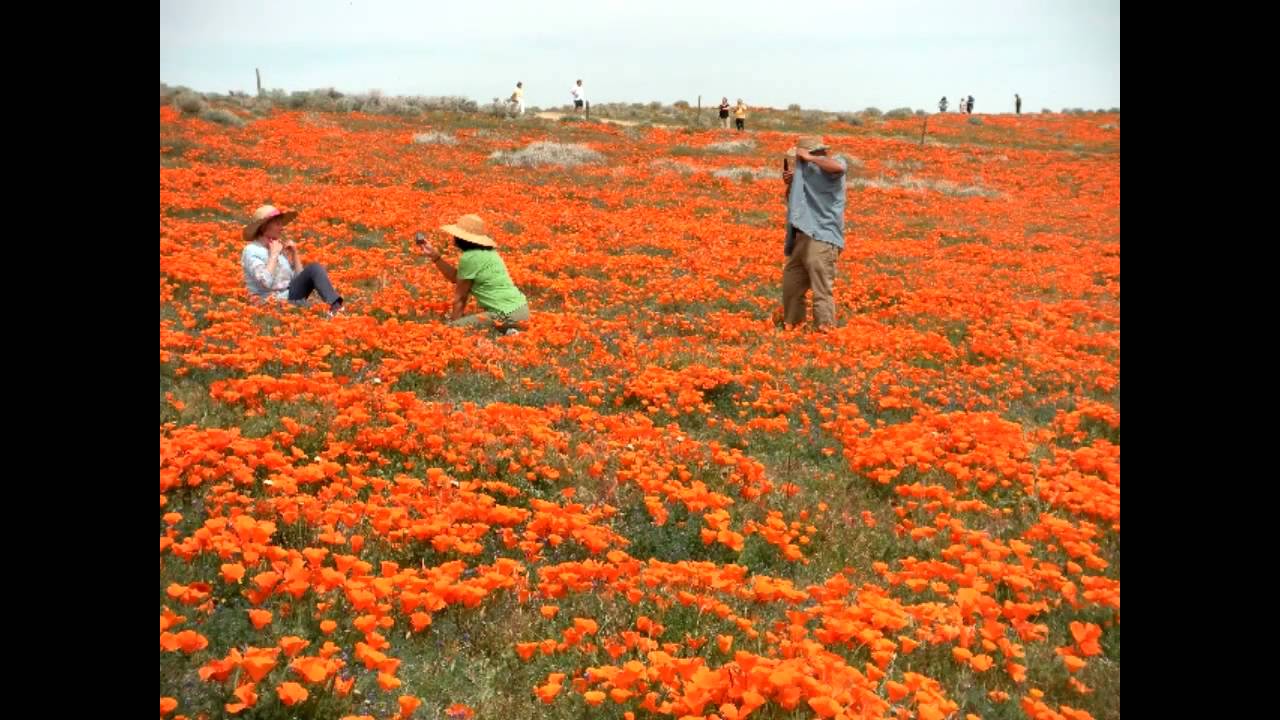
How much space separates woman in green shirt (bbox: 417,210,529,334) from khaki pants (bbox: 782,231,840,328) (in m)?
3.92

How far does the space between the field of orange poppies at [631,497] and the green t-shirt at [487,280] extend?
469 mm

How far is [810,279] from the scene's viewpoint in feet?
39.3

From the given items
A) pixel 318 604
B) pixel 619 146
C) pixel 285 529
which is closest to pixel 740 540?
pixel 318 604

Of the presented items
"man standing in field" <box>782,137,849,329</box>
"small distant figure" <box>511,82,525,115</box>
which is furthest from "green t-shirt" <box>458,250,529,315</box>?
"small distant figure" <box>511,82,525,115</box>

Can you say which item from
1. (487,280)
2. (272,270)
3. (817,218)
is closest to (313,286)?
(272,270)

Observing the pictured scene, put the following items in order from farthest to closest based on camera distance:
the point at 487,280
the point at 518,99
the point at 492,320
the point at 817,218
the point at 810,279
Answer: the point at 518,99, the point at 810,279, the point at 817,218, the point at 487,280, the point at 492,320

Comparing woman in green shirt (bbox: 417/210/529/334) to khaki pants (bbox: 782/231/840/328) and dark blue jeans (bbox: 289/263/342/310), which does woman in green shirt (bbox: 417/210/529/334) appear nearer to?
dark blue jeans (bbox: 289/263/342/310)

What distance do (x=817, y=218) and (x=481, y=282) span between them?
15.3ft

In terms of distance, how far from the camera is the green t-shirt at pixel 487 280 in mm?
10734

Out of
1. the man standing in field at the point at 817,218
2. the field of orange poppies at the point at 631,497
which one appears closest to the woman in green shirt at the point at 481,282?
the field of orange poppies at the point at 631,497

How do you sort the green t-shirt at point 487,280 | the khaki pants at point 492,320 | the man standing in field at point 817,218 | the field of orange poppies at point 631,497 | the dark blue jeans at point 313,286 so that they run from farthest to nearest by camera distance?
the man standing in field at point 817,218, the dark blue jeans at point 313,286, the green t-shirt at point 487,280, the khaki pants at point 492,320, the field of orange poppies at point 631,497

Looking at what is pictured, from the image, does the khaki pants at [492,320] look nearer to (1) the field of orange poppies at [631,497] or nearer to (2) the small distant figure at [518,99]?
(1) the field of orange poppies at [631,497]

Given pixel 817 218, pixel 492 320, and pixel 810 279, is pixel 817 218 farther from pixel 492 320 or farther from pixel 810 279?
pixel 492 320

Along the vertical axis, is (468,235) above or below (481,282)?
above
